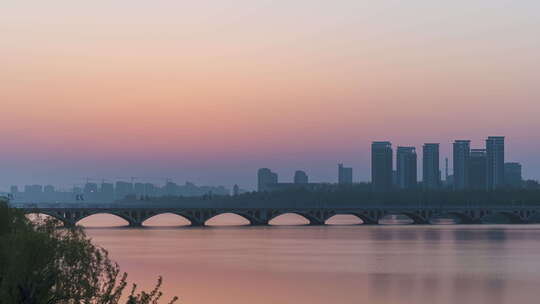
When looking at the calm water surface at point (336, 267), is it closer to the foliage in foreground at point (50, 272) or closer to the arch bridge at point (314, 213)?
the arch bridge at point (314, 213)

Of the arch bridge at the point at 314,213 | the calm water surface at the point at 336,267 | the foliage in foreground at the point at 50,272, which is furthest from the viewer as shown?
the arch bridge at the point at 314,213

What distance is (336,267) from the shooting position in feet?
225

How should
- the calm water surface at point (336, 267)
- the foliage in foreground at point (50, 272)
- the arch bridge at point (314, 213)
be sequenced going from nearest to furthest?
1. the foliage in foreground at point (50, 272)
2. the calm water surface at point (336, 267)
3. the arch bridge at point (314, 213)

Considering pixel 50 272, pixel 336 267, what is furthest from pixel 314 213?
pixel 50 272

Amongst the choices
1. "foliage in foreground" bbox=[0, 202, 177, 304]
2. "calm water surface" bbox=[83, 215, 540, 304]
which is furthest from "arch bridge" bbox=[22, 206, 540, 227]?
"foliage in foreground" bbox=[0, 202, 177, 304]

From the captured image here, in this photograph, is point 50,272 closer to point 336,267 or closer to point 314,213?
point 336,267

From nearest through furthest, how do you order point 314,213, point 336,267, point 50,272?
point 50,272, point 336,267, point 314,213

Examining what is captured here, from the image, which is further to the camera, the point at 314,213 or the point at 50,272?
the point at 314,213

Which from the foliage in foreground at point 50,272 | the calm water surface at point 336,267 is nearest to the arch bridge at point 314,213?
the calm water surface at point 336,267

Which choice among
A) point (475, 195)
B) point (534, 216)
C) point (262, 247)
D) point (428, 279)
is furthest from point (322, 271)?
point (475, 195)

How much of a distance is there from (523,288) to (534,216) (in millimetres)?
107430

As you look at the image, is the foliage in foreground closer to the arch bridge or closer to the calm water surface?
the calm water surface

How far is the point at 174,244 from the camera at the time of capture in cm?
9444

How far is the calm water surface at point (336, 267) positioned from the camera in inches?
2055
